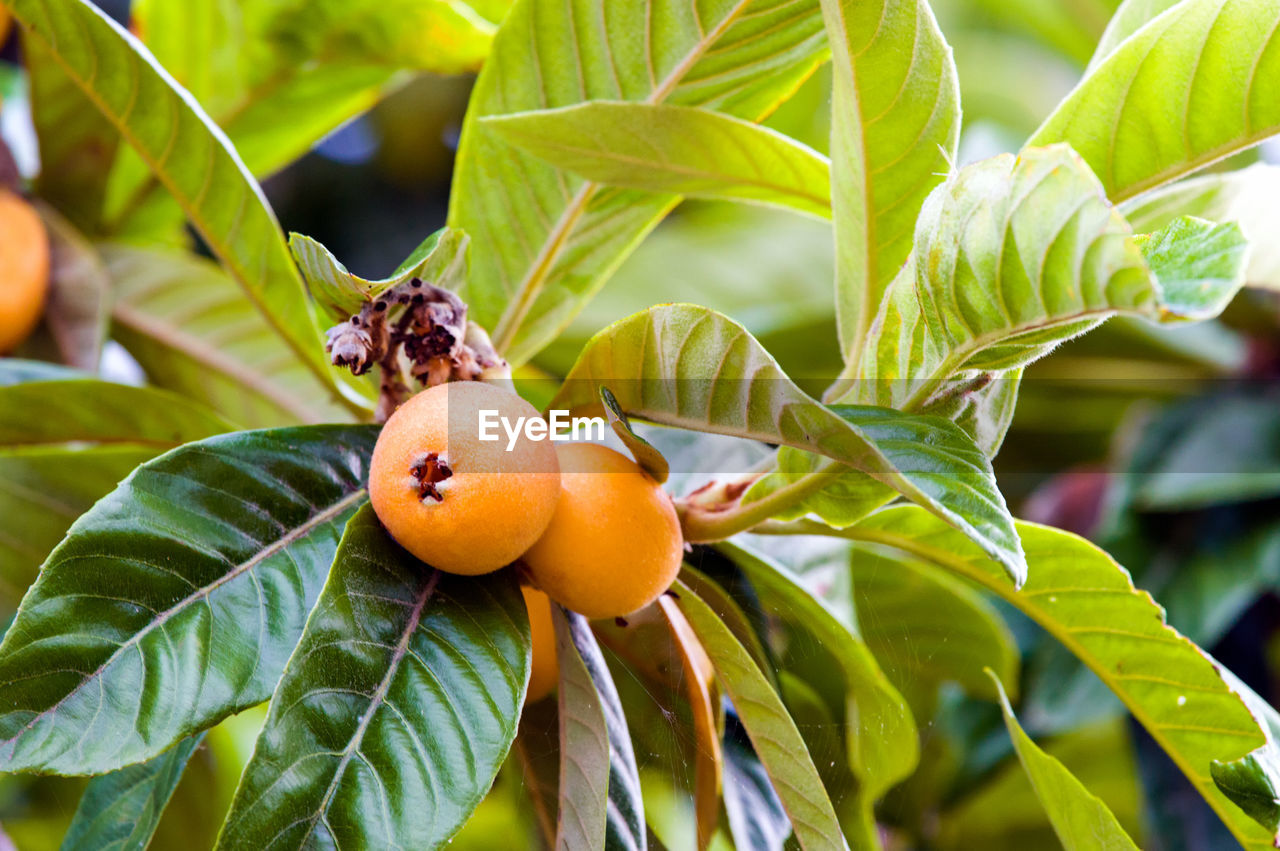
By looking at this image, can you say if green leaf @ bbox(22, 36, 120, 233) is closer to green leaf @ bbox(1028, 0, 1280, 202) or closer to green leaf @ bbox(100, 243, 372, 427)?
green leaf @ bbox(100, 243, 372, 427)

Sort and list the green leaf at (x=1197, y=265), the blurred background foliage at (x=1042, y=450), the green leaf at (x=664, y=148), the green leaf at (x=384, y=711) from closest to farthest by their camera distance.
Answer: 1. the green leaf at (x=1197, y=265)
2. the green leaf at (x=384, y=711)
3. the green leaf at (x=664, y=148)
4. the blurred background foliage at (x=1042, y=450)

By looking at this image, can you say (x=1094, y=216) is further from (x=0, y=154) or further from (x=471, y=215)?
(x=0, y=154)

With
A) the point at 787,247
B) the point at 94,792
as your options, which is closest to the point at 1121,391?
the point at 787,247

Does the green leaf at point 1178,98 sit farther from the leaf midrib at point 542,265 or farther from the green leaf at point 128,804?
the green leaf at point 128,804

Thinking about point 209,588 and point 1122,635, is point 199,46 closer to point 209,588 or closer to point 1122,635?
point 209,588

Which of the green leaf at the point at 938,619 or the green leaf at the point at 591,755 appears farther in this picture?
the green leaf at the point at 938,619

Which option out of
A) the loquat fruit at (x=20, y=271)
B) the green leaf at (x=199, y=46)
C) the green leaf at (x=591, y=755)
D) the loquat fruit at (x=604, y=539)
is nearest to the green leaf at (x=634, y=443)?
the loquat fruit at (x=604, y=539)
